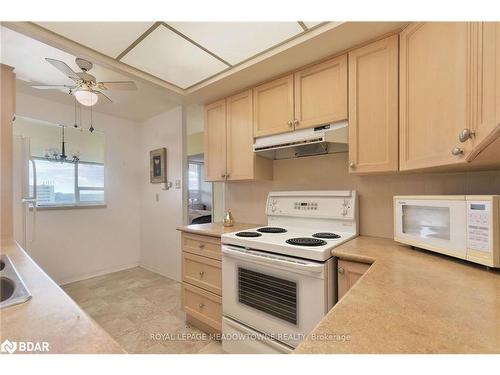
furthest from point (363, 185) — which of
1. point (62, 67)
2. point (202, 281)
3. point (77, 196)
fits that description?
point (77, 196)

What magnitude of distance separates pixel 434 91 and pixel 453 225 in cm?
65

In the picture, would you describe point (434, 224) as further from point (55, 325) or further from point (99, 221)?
point (99, 221)

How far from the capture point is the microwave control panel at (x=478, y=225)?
0.90 metres

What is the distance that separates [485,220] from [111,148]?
395cm

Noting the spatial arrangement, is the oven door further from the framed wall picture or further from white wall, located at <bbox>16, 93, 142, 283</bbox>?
white wall, located at <bbox>16, 93, 142, 283</bbox>

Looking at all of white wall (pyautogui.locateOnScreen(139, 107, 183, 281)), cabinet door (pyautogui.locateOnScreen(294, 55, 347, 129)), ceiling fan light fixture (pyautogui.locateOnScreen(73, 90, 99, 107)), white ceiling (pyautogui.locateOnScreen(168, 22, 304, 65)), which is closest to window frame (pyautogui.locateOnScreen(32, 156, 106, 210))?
white wall (pyautogui.locateOnScreen(139, 107, 183, 281))

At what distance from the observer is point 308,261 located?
3.95ft

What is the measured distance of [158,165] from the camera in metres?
3.28

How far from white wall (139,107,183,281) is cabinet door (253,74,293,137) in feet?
4.70

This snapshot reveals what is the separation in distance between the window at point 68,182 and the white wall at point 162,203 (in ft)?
2.03

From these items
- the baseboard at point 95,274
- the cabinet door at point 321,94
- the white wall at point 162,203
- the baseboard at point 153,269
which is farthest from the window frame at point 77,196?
the cabinet door at point 321,94

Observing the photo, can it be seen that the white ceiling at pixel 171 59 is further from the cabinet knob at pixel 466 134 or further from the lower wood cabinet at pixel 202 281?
the cabinet knob at pixel 466 134
